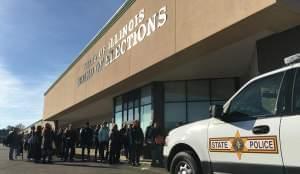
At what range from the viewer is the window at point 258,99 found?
598cm

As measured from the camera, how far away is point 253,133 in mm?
6043

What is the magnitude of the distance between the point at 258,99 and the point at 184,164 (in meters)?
2.02

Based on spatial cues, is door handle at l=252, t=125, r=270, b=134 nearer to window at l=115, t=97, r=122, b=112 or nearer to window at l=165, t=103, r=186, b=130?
window at l=165, t=103, r=186, b=130

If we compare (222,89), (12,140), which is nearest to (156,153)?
(222,89)

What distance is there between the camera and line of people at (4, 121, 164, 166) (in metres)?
15.6

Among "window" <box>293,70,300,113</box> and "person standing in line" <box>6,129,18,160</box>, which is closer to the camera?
"window" <box>293,70,300,113</box>

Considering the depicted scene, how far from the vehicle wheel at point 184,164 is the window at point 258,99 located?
117cm

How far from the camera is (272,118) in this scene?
576 centimetres

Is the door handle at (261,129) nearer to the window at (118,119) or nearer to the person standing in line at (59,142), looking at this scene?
the person standing in line at (59,142)

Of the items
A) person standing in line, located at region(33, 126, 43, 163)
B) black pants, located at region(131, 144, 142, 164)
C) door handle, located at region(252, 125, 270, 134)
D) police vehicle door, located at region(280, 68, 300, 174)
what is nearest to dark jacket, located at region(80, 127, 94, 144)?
person standing in line, located at region(33, 126, 43, 163)

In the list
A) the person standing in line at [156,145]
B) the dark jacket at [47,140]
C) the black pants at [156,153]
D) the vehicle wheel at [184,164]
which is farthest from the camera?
the dark jacket at [47,140]

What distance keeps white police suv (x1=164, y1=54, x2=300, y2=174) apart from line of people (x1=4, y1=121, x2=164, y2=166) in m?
7.98

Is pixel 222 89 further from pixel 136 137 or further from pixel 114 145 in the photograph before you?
pixel 114 145

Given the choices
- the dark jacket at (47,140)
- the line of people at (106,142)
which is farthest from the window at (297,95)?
the dark jacket at (47,140)
